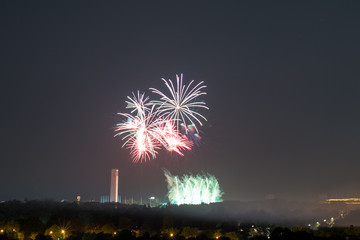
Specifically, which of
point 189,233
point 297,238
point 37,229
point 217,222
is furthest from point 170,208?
point 297,238

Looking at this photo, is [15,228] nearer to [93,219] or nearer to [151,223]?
[93,219]

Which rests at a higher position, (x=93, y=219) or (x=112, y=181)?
(x=112, y=181)

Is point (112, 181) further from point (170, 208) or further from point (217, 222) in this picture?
point (217, 222)

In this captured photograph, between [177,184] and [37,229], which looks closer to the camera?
[37,229]

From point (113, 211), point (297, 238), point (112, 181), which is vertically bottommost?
point (297, 238)

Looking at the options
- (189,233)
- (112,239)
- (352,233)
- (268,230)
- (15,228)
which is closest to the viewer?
(112,239)

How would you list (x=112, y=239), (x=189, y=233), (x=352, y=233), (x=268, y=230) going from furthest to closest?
(x=268, y=230) → (x=352, y=233) → (x=189, y=233) → (x=112, y=239)

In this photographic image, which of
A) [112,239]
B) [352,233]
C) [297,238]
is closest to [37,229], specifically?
[112,239]

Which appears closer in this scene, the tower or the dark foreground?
the dark foreground

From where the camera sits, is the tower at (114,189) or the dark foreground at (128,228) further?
the tower at (114,189)
